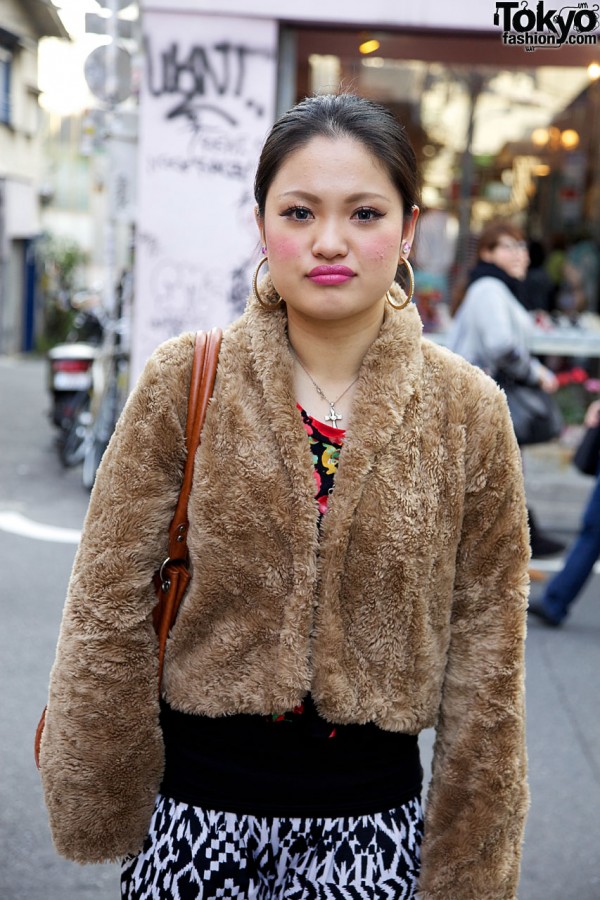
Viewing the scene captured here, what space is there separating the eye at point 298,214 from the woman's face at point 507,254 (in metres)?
5.01

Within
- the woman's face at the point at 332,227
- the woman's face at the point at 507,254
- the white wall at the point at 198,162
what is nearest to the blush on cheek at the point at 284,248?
the woman's face at the point at 332,227

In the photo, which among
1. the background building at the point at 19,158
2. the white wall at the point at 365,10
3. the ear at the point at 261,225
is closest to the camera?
the ear at the point at 261,225

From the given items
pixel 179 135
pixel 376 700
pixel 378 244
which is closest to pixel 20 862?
pixel 376 700

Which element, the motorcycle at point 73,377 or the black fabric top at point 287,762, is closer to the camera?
the black fabric top at point 287,762

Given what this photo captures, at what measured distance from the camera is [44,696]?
469cm

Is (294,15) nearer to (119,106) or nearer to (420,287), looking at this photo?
(119,106)

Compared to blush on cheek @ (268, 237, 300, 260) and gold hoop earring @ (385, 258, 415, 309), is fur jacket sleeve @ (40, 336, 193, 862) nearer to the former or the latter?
blush on cheek @ (268, 237, 300, 260)

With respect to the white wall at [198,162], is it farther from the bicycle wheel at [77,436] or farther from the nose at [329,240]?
the nose at [329,240]

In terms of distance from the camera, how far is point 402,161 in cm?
190

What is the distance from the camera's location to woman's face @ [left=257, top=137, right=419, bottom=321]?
1.83 metres

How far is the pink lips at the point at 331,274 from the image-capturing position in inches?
72.3

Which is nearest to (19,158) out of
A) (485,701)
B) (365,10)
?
(365,10)

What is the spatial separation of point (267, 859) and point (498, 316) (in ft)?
15.8

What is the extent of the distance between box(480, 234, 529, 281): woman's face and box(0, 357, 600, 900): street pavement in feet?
5.85
